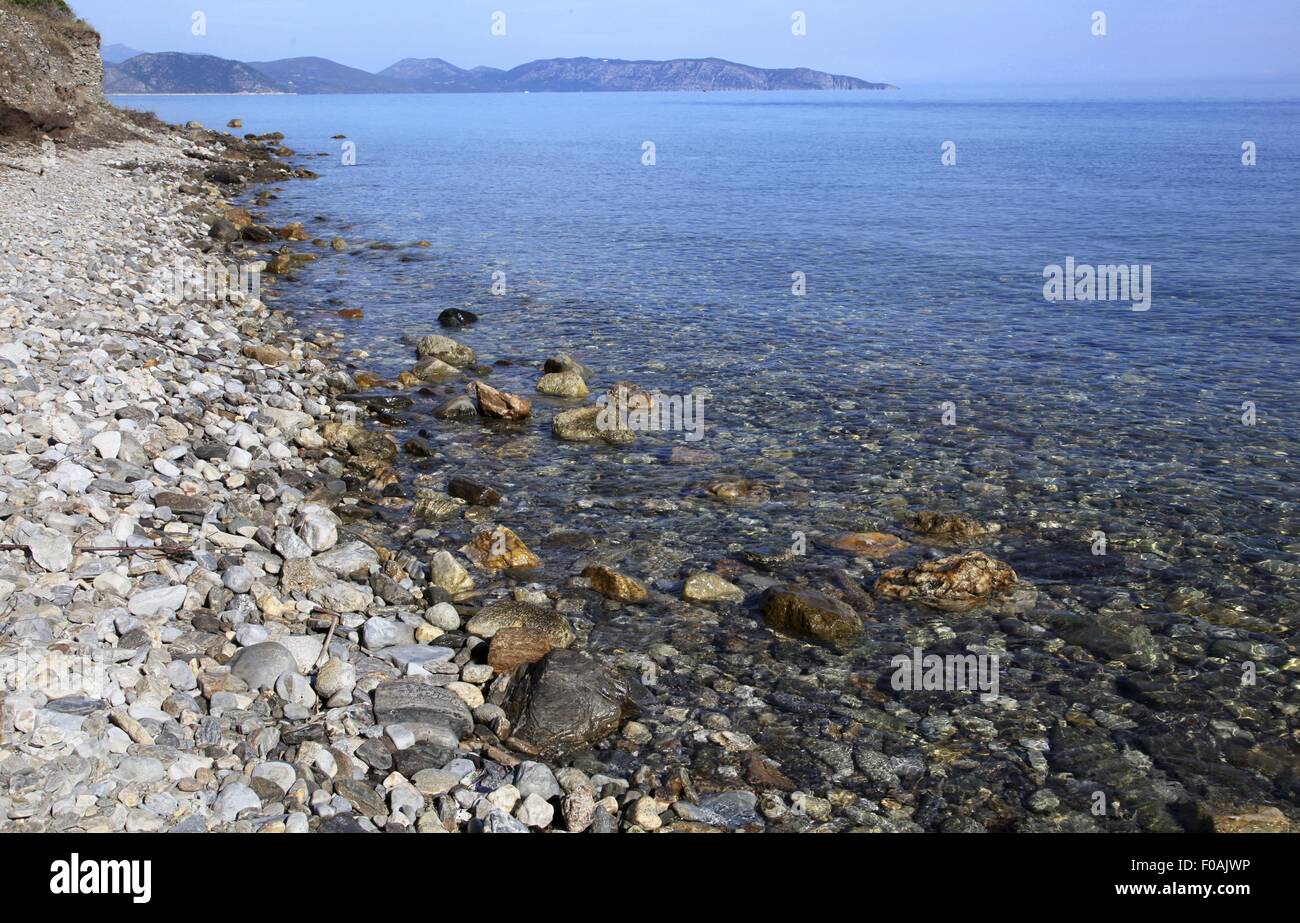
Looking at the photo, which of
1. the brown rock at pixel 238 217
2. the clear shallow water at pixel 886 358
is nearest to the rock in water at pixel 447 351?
the clear shallow water at pixel 886 358

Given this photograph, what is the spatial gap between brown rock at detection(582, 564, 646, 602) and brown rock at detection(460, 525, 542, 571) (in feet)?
3.09

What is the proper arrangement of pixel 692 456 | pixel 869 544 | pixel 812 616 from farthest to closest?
pixel 692 456
pixel 869 544
pixel 812 616

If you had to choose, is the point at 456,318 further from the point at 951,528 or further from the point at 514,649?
the point at 514,649

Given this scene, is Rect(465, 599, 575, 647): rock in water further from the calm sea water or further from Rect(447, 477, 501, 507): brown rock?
Rect(447, 477, 501, 507): brown rock

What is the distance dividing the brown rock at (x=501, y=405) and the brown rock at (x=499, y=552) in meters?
5.34

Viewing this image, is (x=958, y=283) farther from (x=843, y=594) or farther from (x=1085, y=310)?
(x=843, y=594)

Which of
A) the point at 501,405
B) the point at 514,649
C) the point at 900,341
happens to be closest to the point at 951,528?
the point at 514,649

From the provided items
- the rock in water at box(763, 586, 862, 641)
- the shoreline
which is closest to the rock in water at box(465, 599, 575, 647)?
the shoreline

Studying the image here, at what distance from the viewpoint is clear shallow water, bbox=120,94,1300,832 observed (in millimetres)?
12758

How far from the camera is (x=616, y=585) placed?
11.5 meters

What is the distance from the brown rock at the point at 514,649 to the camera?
9.66 m

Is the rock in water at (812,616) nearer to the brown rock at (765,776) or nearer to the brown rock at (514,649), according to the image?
the brown rock at (765,776)

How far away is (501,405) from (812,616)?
860 centimetres

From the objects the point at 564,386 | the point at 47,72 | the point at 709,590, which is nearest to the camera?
the point at 709,590
